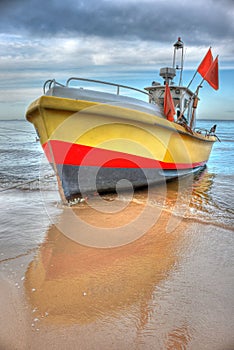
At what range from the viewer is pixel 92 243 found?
382 cm

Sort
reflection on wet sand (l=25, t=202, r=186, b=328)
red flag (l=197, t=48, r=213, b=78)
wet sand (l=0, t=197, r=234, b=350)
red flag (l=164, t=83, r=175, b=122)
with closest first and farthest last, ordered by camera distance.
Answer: wet sand (l=0, t=197, r=234, b=350)
reflection on wet sand (l=25, t=202, r=186, b=328)
red flag (l=164, t=83, r=175, b=122)
red flag (l=197, t=48, r=213, b=78)

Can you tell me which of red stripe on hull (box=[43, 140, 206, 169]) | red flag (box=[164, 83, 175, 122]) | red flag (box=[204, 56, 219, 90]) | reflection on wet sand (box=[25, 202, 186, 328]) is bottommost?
reflection on wet sand (box=[25, 202, 186, 328])

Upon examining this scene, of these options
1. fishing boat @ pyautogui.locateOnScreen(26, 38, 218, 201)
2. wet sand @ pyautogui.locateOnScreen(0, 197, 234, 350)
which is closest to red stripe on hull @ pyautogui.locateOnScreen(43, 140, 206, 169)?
fishing boat @ pyautogui.locateOnScreen(26, 38, 218, 201)

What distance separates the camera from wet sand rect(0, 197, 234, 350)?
216 cm

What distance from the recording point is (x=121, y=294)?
106 inches

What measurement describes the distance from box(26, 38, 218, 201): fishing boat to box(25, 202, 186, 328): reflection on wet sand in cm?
168

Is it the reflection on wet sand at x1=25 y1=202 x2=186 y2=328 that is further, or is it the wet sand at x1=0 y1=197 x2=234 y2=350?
the reflection on wet sand at x1=25 y1=202 x2=186 y2=328

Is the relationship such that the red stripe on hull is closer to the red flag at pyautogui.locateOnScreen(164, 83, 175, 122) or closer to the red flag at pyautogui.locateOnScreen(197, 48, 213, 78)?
the red flag at pyautogui.locateOnScreen(164, 83, 175, 122)

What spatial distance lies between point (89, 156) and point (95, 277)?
2.79 meters

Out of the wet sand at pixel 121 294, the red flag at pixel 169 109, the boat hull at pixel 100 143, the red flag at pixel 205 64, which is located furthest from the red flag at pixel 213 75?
the wet sand at pixel 121 294

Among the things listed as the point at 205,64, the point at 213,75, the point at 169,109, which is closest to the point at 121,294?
the point at 169,109

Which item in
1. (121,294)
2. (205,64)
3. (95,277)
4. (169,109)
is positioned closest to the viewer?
(121,294)

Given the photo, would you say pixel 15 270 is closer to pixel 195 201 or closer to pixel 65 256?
pixel 65 256

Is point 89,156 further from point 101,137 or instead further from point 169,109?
point 169,109
